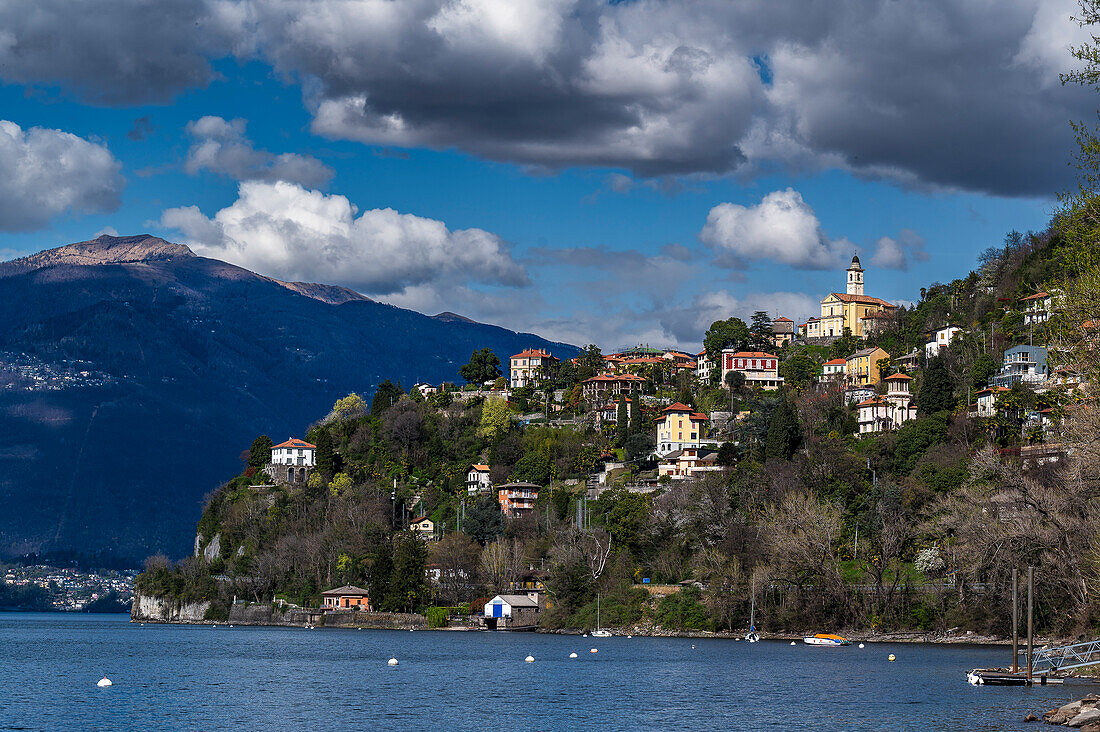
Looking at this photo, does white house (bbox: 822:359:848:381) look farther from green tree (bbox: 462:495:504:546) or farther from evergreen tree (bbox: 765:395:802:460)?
green tree (bbox: 462:495:504:546)

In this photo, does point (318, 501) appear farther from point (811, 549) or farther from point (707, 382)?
point (811, 549)

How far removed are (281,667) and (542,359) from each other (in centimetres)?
11030

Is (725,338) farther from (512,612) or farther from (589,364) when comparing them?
(512,612)

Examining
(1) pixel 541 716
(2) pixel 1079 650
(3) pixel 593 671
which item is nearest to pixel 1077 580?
(2) pixel 1079 650

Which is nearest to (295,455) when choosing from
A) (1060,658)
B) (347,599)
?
(347,599)

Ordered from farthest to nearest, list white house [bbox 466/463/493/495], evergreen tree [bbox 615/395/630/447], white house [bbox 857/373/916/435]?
evergreen tree [bbox 615/395/630/447] → white house [bbox 466/463/493/495] → white house [bbox 857/373/916/435]

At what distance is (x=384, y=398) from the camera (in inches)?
6673

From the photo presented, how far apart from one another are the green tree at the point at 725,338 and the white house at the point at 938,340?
26.1 meters

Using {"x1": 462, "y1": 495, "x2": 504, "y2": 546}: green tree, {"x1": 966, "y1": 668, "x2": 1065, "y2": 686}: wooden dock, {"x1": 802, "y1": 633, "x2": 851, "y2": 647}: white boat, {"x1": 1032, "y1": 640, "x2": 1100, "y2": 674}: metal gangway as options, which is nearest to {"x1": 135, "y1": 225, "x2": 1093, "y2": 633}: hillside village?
{"x1": 462, "y1": 495, "x2": 504, "y2": 546}: green tree

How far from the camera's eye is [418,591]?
121875mm

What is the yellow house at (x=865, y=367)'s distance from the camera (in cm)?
14975

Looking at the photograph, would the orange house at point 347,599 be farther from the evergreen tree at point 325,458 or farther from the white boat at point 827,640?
the white boat at point 827,640

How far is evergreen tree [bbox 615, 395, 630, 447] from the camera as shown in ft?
468

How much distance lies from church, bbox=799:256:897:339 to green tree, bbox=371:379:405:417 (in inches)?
2338
